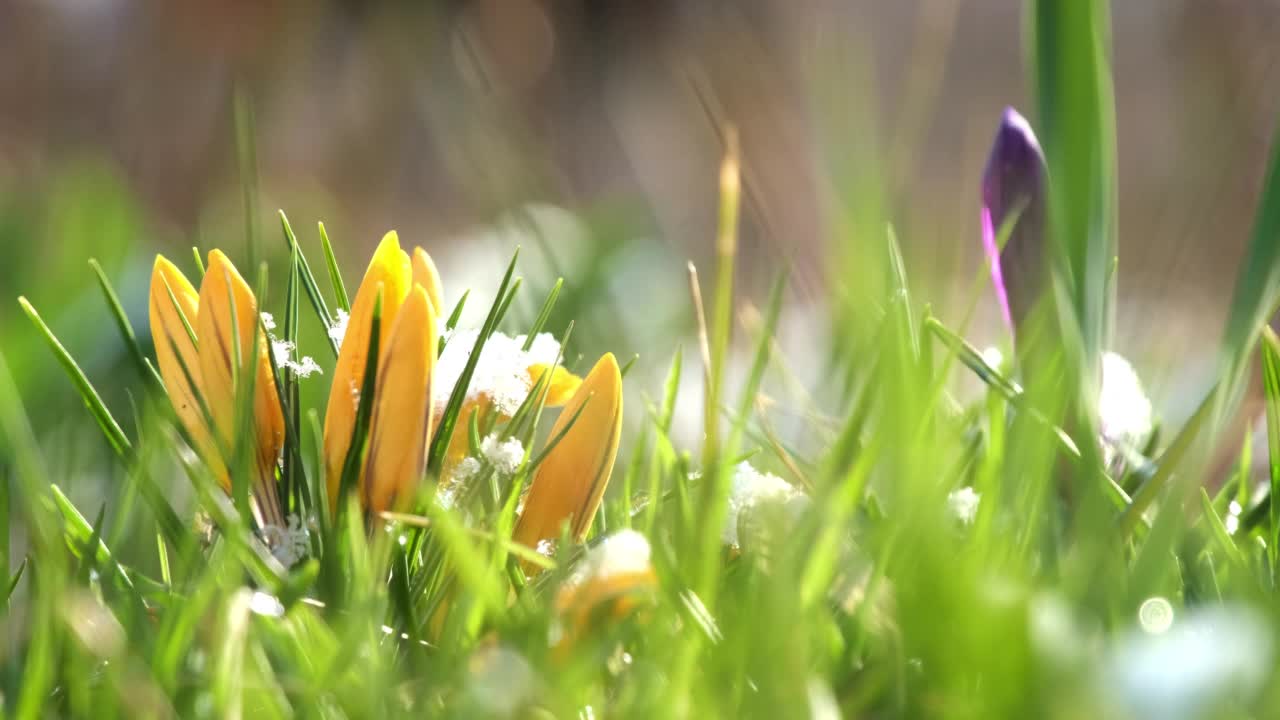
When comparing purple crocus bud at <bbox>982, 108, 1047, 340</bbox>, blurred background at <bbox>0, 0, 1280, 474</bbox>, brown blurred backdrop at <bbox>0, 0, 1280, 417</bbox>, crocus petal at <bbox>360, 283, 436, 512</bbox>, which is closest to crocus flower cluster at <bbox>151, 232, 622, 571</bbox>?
crocus petal at <bbox>360, 283, 436, 512</bbox>

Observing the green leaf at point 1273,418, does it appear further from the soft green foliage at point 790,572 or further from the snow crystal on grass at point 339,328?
the snow crystal on grass at point 339,328

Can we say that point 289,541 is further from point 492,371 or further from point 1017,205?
point 1017,205

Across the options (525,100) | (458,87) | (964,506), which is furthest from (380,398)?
(525,100)

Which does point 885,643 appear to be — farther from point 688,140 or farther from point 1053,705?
point 688,140

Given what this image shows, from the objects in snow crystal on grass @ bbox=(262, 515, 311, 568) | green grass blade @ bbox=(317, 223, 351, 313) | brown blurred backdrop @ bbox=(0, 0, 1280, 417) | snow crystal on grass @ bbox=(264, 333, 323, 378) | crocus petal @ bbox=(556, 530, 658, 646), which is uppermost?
brown blurred backdrop @ bbox=(0, 0, 1280, 417)

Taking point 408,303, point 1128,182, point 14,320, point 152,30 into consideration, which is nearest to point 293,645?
point 408,303

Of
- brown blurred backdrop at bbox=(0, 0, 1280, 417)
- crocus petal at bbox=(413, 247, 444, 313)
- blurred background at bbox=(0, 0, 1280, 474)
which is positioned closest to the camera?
crocus petal at bbox=(413, 247, 444, 313)

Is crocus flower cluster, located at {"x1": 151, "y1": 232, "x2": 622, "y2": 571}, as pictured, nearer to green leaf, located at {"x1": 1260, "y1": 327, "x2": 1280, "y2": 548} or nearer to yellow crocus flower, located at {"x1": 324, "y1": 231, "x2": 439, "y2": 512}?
yellow crocus flower, located at {"x1": 324, "y1": 231, "x2": 439, "y2": 512}
